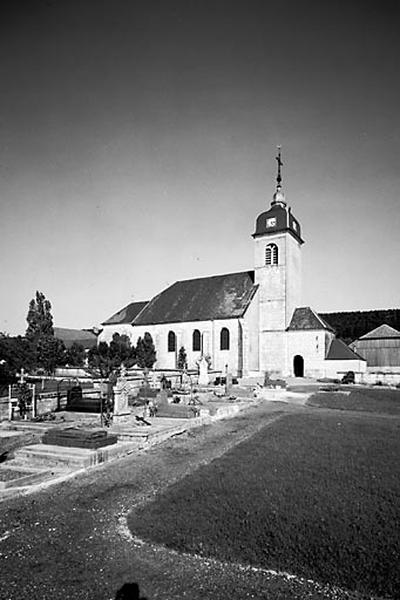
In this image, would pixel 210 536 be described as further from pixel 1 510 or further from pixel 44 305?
pixel 44 305

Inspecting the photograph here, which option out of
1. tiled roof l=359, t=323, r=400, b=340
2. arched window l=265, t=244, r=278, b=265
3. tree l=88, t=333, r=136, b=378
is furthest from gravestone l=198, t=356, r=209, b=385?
tiled roof l=359, t=323, r=400, b=340

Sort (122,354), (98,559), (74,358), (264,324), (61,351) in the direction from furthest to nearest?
(74,358) → (61,351) → (264,324) → (122,354) → (98,559)

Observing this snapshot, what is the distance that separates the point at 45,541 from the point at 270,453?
626 centimetres

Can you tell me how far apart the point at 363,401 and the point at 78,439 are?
1753cm

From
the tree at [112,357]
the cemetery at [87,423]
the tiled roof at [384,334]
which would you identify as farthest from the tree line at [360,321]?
the cemetery at [87,423]

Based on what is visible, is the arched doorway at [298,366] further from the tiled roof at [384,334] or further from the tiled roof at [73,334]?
the tiled roof at [73,334]

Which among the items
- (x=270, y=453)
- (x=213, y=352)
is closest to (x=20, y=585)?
(x=270, y=453)

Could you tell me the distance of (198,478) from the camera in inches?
361

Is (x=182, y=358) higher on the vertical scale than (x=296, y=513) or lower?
higher

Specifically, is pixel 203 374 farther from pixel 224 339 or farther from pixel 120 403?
pixel 120 403

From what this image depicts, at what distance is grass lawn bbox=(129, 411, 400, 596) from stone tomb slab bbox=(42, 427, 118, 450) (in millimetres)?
2797

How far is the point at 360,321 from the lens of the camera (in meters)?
78.0

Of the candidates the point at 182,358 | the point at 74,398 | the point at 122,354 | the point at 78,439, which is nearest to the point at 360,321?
the point at 182,358

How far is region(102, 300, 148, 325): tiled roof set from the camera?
50906mm
